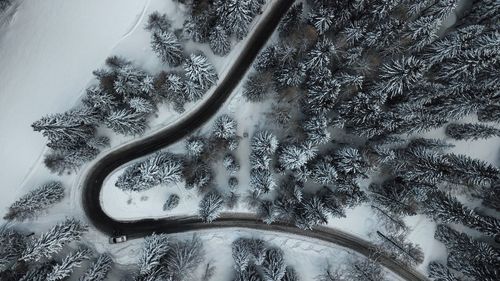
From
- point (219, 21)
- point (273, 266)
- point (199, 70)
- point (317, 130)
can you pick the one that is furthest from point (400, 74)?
point (273, 266)

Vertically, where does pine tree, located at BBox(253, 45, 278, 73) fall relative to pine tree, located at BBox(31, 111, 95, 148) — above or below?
above

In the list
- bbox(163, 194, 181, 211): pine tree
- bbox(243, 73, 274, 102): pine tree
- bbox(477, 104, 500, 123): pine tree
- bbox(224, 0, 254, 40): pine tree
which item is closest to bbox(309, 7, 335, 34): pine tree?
bbox(224, 0, 254, 40): pine tree

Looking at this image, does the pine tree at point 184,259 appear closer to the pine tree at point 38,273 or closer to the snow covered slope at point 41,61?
the pine tree at point 38,273

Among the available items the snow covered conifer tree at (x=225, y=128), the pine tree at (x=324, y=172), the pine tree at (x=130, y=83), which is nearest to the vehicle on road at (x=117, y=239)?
the pine tree at (x=130, y=83)

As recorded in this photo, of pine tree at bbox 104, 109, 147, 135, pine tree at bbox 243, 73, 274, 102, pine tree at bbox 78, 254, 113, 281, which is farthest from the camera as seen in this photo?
pine tree at bbox 243, 73, 274, 102

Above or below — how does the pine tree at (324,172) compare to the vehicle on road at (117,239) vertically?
above

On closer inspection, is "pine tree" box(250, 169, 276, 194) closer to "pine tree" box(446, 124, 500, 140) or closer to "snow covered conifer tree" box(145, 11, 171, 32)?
"snow covered conifer tree" box(145, 11, 171, 32)

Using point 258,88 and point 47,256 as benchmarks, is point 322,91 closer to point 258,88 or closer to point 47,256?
point 258,88
